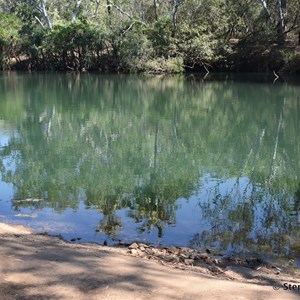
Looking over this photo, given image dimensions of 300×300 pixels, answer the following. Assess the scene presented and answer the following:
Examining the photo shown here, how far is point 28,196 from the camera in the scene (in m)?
9.09

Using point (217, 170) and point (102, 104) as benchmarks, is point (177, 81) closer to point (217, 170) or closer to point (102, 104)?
point (102, 104)

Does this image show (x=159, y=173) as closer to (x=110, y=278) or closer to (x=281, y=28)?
(x=110, y=278)

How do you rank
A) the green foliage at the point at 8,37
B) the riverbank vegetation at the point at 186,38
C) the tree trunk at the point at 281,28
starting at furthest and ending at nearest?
1. the green foliage at the point at 8,37
2. the riverbank vegetation at the point at 186,38
3. the tree trunk at the point at 281,28

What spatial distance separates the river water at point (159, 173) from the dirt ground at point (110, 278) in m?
1.35

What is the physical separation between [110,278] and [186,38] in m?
38.6

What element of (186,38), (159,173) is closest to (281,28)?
(186,38)

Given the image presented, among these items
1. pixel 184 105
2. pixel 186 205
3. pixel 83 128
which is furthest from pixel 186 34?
pixel 186 205

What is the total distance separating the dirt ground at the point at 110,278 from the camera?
3744mm

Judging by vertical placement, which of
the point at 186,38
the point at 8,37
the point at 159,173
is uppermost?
the point at 186,38

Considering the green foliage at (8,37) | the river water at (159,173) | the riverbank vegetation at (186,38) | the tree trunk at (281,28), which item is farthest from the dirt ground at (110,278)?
the green foliage at (8,37)

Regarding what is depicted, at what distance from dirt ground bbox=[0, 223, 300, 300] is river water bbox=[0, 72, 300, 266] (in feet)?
4.42

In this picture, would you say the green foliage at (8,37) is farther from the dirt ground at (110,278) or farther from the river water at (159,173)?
the dirt ground at (110,278)

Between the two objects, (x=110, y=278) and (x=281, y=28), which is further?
(x=281, y=28)

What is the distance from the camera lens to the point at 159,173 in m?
10.6
